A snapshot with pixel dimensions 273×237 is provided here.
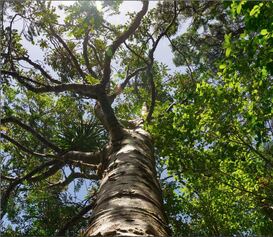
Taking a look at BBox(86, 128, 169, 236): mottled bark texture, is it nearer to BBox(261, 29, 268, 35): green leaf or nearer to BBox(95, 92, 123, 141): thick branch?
BBox(95, 92, 123, 141): thick branch

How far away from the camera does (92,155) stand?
225 inches

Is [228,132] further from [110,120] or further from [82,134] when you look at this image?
[82,134]

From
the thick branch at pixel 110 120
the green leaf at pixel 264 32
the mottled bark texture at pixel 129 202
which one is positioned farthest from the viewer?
the thick branch at pixel 110 120

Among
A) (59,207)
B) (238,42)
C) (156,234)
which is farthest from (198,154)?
(59,207)

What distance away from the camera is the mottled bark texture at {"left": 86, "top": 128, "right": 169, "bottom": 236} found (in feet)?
7.19

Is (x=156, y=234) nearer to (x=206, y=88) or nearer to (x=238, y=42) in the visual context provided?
(x=238, y=42)

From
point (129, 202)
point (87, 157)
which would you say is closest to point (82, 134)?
point (87, 157)

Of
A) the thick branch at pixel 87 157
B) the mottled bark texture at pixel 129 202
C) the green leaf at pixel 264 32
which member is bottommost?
the mottled bark texture at pixel 129 202

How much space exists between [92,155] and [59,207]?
10.8ft

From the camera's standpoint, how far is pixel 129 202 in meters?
2.64

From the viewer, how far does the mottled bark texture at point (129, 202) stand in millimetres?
2191

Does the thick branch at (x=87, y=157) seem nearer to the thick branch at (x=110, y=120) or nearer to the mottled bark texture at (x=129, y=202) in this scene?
the thick branch at (x=110, y=120)

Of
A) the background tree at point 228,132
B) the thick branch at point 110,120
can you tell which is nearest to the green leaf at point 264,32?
the background tree at point 228,132

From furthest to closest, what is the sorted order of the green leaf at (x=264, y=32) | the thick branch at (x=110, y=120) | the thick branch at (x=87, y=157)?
the thick branch at (x=87, y=157)
the thick branch at (x=110, y=120)
the green leaf at (x=264, y=32)
